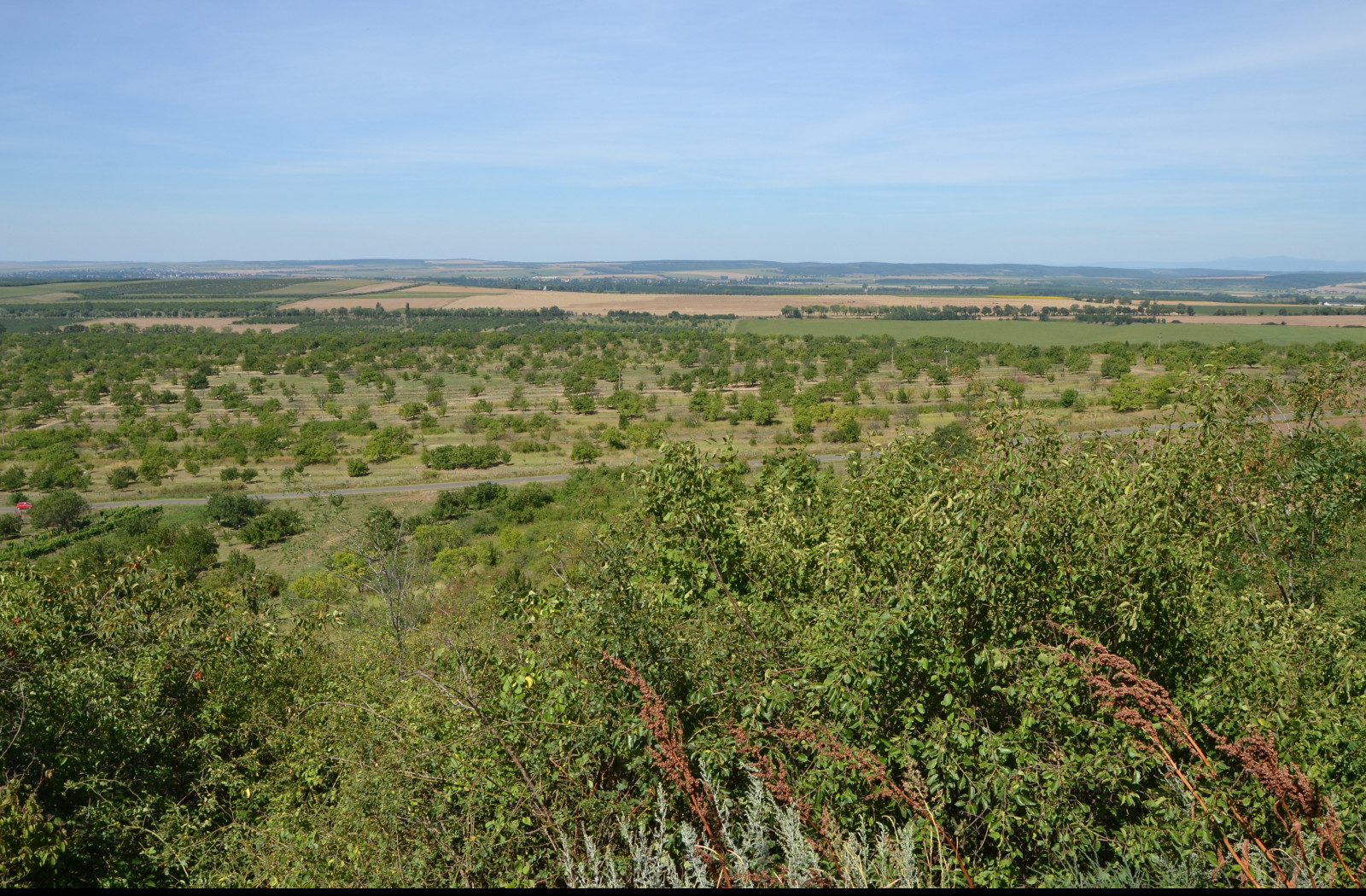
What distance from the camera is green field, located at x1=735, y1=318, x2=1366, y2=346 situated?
10650 cm

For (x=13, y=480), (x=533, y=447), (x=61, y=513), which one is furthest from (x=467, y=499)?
(x=13, y=480)

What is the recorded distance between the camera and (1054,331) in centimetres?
13062

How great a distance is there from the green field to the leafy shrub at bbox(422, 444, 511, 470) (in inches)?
3235

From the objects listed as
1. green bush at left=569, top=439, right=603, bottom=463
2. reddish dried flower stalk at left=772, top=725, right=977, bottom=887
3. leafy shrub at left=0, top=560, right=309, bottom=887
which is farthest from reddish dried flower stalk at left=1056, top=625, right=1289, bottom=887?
green bush at left=569, top=439, right=603, bottom=463

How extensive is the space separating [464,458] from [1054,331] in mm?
106334

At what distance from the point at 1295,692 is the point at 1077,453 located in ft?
8.34

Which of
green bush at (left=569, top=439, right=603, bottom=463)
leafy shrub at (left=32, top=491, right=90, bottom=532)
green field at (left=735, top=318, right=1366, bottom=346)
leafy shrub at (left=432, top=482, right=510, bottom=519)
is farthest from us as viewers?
green field at (left=735, top=318, right=1366, bottom=346)

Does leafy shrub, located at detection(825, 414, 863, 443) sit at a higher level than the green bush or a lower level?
higher

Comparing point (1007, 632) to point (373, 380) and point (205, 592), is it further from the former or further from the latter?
point (373, 380)

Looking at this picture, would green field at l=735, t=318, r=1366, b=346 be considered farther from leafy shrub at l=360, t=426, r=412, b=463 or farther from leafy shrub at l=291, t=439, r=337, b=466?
leafy shrub at l=291, t=439, r=337, b=466

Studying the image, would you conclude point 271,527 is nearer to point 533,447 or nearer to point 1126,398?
point 533,447

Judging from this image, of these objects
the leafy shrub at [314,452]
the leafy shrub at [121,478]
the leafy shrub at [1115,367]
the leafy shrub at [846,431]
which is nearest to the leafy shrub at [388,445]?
the leafy shrub at [314,452]

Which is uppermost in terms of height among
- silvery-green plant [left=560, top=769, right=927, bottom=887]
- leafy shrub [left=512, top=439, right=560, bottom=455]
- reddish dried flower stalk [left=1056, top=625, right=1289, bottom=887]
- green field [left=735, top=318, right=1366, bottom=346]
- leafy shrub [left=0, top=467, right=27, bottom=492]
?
green field [left=735, top=318, right=1366, bottom=346]

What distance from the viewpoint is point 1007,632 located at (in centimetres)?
604
